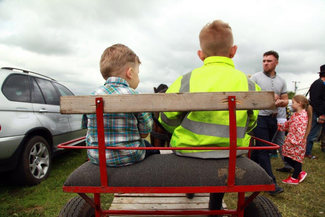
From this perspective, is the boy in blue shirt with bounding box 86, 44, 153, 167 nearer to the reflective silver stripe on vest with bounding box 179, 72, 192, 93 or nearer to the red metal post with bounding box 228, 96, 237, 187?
the reflective silver stripe on vest with bounding box 179, 72, 192, 93

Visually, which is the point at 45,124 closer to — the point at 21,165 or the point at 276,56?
the point at 21,165

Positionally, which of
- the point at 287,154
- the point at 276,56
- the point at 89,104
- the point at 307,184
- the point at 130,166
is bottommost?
the point at 307,184

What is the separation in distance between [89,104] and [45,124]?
301 cm

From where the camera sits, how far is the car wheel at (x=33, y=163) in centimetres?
337

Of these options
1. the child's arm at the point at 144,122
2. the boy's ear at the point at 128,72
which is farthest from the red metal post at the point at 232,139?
the boy's ear at the point at 128,72

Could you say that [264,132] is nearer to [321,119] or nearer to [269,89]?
[269,89]

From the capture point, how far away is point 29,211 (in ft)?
9.68

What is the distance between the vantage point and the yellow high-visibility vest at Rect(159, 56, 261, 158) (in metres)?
1.51

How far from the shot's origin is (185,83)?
1.63 meters

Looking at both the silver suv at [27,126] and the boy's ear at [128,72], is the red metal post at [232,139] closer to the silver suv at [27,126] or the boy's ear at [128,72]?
the boy's ear at [128,72]

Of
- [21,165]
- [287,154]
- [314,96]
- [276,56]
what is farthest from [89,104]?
[314,96]

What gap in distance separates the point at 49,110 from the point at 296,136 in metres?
4.47

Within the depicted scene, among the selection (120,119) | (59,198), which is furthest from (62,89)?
(120,119)

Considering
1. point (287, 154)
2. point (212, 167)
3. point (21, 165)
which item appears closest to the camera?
point (212, 167)
